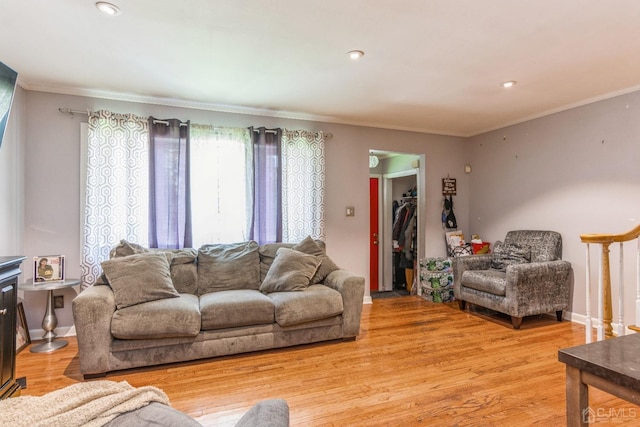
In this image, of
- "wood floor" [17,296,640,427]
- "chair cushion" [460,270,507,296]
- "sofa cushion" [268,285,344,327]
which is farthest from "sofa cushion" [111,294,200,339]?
"chair cushion" [460,270,507,296]

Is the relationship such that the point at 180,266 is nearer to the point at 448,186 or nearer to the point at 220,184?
the point at 220,184

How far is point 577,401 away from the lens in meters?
1.05

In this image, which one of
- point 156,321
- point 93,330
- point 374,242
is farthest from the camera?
point 374,242

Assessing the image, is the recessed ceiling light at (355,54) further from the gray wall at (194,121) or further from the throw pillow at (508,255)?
the throw pillow at (508,255)

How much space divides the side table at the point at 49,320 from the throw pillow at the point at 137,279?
2.09 ft

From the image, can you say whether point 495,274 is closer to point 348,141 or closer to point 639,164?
point 639,164

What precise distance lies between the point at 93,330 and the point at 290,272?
1.63 metres

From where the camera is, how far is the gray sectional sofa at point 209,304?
2.54 metres

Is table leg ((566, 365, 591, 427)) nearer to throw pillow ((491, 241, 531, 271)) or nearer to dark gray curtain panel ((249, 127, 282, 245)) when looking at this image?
dark gray curtain panel ((249, 127, 282, 245))

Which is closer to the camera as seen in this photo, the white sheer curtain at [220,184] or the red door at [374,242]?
the white sheer curtain at [220,184]

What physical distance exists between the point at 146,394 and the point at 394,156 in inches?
203

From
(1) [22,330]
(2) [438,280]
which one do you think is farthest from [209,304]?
(2) [438,280]

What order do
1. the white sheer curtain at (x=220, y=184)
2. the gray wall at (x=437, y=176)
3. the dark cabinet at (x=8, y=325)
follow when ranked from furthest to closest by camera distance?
1. the white sheer curtain at (x=220, y=184)
2. the gray wall at (x=437, y=176)
3. the dark cabinet at (x=8, y=325)

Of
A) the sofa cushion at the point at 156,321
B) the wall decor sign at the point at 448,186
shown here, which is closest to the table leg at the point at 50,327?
the sofa cushion at the point at 156,321
